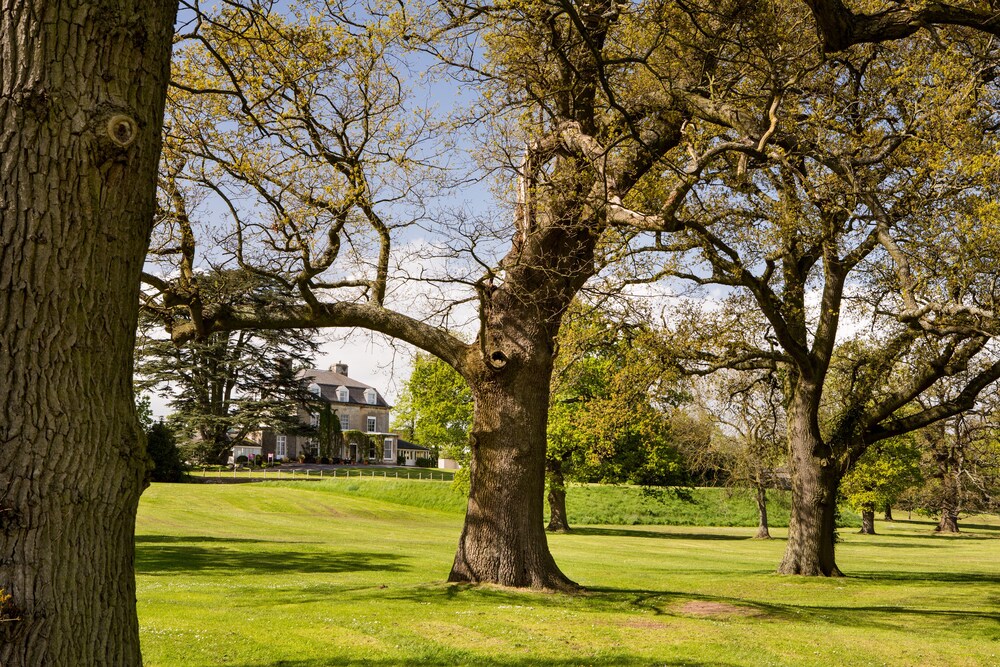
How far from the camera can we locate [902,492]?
4966 centimetres

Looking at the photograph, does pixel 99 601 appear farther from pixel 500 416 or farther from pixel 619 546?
pixel 619 546

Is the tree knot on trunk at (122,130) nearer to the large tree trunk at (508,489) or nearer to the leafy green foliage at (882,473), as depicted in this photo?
the large tree trunk at (508,489)

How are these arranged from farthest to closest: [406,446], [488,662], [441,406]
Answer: [406,446] < [441,406] < [488,662]

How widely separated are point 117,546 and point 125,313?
1.26 m

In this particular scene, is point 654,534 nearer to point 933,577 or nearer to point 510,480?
point 933,577

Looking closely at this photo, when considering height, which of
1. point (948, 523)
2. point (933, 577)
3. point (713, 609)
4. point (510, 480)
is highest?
point (510, 480)

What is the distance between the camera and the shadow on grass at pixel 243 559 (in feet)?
59.4

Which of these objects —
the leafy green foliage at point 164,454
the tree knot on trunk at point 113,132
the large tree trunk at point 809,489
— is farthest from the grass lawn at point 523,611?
the leafy green foliage at point 164,454

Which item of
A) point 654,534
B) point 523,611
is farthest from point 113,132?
point 654,534

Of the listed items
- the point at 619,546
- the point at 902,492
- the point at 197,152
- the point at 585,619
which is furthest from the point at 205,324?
the point at 902,492

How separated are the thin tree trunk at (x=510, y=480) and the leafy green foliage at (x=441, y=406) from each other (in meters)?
26.4

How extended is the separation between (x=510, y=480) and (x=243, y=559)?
957 cm

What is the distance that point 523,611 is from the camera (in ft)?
37.9

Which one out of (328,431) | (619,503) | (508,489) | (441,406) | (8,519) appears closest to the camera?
(8,519)
